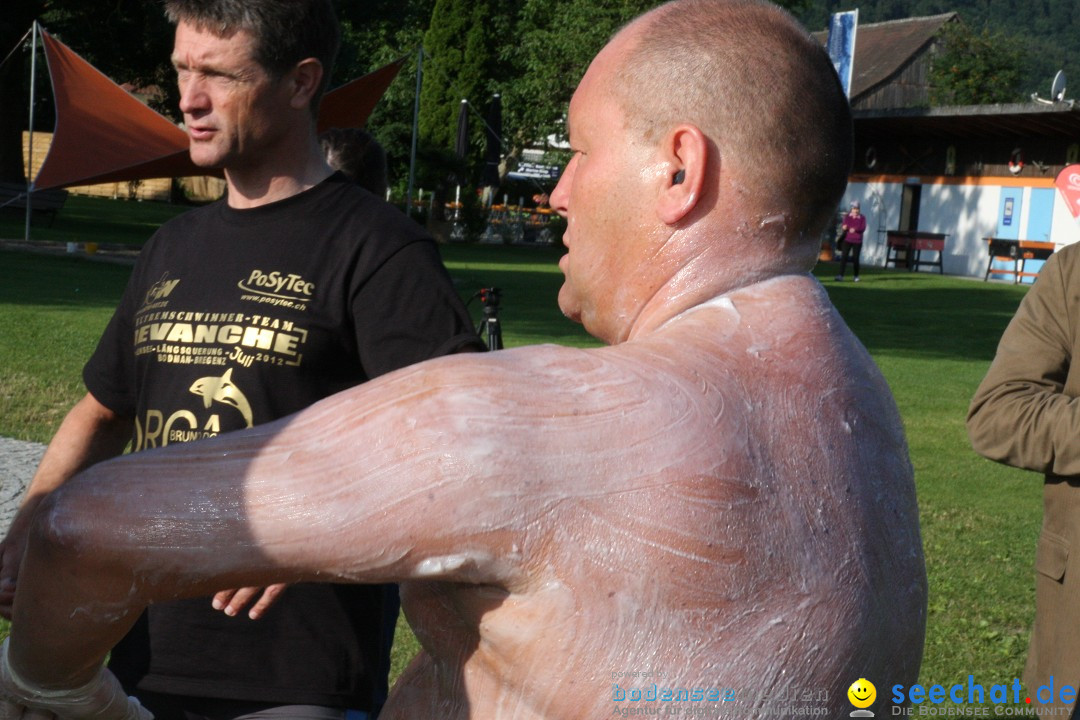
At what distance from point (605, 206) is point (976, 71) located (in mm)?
68234

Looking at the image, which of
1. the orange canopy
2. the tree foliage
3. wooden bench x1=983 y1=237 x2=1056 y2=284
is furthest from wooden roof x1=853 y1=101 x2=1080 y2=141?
the tree foliage

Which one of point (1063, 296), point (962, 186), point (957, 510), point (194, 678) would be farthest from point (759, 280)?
point (962, 186)

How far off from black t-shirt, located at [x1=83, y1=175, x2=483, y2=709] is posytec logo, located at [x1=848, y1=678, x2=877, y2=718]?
1.26 meters

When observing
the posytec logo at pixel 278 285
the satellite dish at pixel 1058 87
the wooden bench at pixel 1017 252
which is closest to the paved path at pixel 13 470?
the posytec logo at pixel 278 285

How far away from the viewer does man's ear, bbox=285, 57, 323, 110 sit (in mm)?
2576

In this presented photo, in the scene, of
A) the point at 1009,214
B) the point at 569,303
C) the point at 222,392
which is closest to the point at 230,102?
the point at 222,392

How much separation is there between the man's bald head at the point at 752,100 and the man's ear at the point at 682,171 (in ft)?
0.05

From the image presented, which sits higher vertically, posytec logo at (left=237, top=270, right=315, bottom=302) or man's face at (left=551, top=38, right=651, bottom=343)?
man's face at (left=551, top=38, right=651, bottom=343)

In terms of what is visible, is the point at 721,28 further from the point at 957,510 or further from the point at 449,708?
the point at 957,510

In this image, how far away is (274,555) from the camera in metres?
1.01

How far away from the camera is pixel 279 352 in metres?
2.30

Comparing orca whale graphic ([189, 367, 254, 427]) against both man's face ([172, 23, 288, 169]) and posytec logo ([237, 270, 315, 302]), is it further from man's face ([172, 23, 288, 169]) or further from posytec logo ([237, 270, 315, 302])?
man's face ([172, 23, 288, 169])

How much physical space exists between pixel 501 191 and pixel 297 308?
164 feet

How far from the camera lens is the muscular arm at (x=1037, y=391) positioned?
9.72 feet
